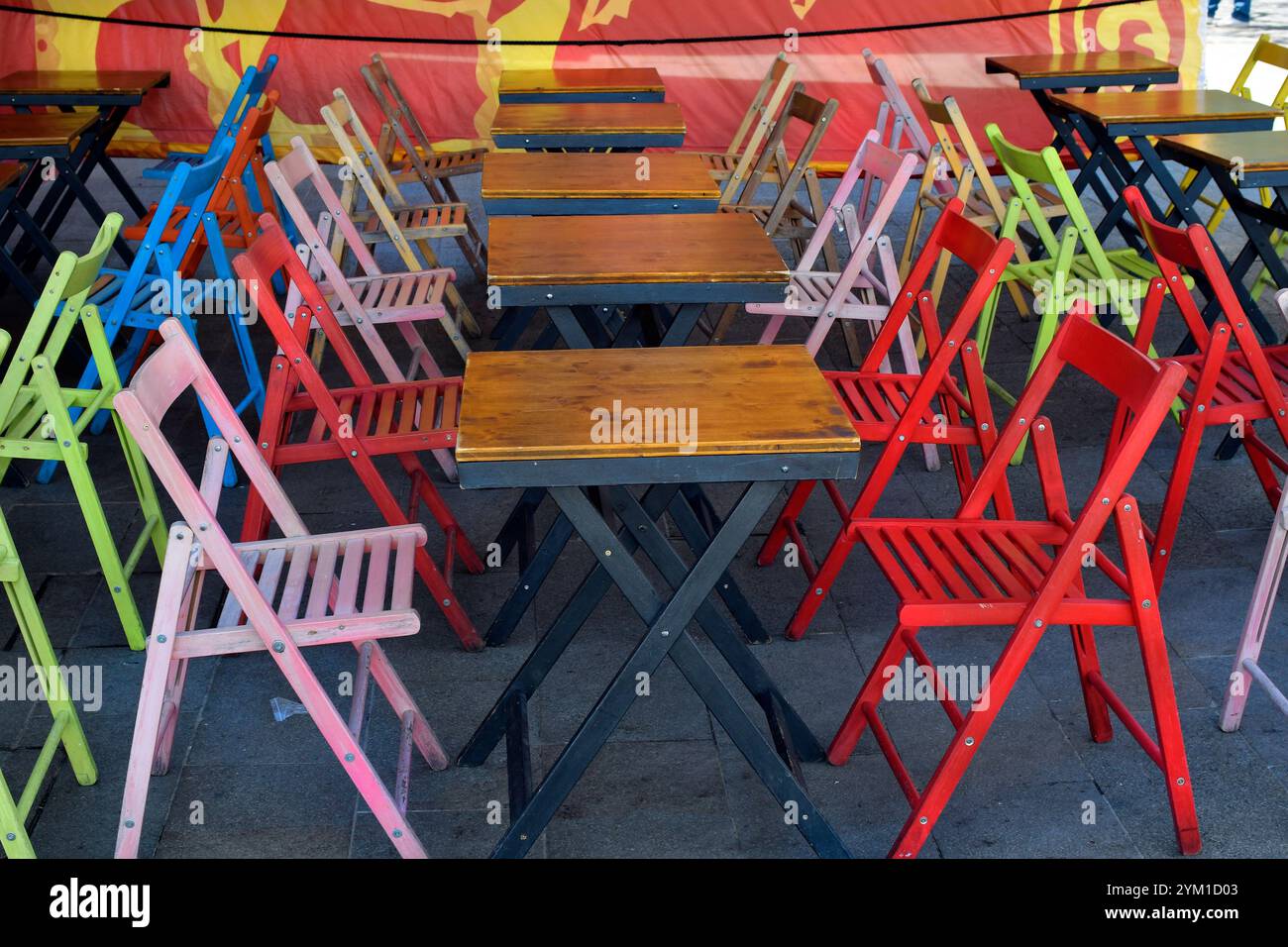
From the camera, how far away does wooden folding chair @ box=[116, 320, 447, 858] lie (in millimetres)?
2455

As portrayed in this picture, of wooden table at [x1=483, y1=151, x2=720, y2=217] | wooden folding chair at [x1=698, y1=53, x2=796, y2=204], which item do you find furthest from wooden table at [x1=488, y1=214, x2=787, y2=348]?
wooden folding chair at [x1=698, y1=53, x2=796, y2=204]

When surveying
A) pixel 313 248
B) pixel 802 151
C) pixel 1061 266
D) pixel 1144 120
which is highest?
pixel 802 151

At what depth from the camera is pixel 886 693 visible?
3246mm

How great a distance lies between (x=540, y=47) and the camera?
741cm

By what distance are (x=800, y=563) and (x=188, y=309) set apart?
2.18 m

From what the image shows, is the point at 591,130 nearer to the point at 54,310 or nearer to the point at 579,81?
the point at 579,81

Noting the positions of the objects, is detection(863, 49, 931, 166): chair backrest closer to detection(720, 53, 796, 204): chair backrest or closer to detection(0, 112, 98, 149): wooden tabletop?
detection(720, 53, 796, 204): chair backrest

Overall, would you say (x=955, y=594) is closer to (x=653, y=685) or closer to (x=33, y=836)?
(x=653, y=685)

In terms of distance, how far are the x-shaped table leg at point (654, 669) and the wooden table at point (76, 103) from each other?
4048mm

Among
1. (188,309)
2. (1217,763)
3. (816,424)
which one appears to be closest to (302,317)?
(188,309)

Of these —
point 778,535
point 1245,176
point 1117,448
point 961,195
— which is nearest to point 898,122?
point 961,195

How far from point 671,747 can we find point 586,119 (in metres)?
2.88

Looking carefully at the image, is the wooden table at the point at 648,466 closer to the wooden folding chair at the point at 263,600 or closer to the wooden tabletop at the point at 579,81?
the wooden folding chair at the point at 263,600

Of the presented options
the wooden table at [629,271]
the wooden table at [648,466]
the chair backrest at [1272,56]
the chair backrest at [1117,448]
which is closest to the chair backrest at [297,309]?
the wooden table at [629,271]
